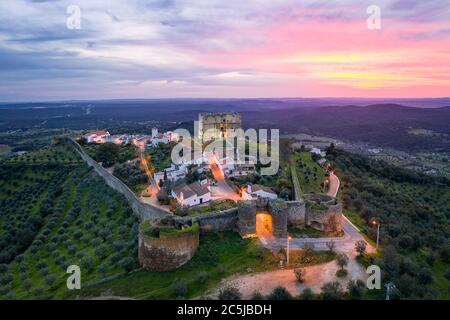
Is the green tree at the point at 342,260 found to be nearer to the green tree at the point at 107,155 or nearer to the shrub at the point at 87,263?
the shrub at the point at 87,263

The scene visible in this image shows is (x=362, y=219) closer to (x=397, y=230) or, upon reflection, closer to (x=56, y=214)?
(x=397, y=230)

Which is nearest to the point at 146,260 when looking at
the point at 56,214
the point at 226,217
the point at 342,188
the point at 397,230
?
the point at 226,217

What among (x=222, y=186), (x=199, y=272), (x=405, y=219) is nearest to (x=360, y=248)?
(x=199, y=272)

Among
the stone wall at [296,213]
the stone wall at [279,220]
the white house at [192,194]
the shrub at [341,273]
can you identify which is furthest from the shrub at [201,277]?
the white house at [192,194]

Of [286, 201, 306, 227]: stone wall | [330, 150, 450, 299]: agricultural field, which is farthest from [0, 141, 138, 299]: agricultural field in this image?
[330, 150, 450, 299]: agricultural field

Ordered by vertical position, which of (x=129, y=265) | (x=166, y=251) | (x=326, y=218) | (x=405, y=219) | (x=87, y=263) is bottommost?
(x=405, y=219)

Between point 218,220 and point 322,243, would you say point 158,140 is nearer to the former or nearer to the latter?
point 218,220

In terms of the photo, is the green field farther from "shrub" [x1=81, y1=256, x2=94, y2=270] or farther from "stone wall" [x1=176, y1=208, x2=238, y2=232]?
"shrub" [x1=81, y1=256, x2=94, y2=270]
